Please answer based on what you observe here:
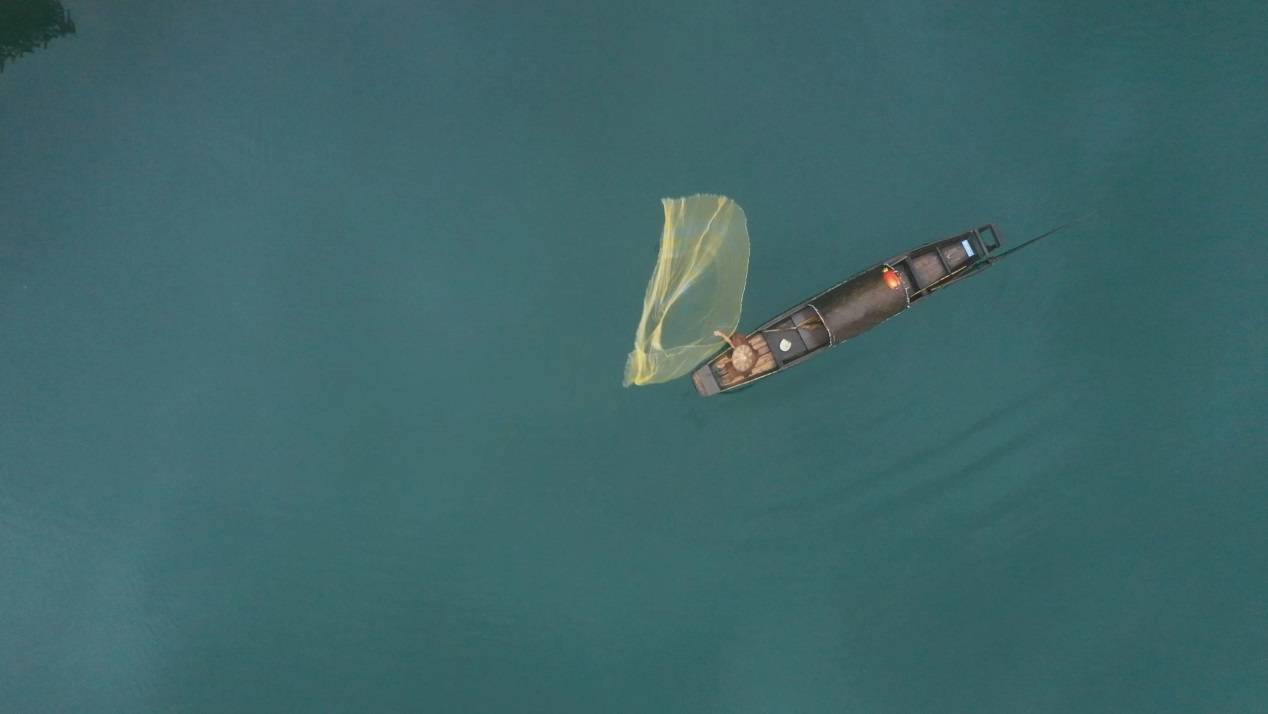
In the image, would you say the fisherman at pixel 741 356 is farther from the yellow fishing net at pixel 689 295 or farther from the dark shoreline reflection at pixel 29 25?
the dark shoreline reflection at pixel 29 25

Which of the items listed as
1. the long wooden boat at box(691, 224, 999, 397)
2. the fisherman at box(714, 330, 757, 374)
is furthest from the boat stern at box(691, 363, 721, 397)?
the fisherman at box(714, 330, 757, 374)

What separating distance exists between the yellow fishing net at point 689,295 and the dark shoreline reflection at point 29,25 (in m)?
12.3

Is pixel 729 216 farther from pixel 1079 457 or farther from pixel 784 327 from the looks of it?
pixel 1079 457

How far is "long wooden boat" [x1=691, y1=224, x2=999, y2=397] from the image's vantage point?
15133mm

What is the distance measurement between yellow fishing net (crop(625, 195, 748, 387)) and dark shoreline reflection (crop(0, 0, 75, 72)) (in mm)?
12348

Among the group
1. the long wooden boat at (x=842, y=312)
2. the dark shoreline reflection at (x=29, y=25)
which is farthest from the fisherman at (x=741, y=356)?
the dark shoreline reflection at (x=29, y=25)

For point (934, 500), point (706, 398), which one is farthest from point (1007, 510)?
point (706, 398)

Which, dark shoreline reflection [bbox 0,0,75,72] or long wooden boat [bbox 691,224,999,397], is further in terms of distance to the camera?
dark shoreline reflection [bbox 0,0,75,72]

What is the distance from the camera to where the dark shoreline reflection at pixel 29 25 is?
16.8 metres

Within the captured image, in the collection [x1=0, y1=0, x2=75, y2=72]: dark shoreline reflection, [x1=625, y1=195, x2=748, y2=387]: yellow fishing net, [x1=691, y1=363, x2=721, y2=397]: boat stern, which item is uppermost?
[x1=0, y1=0, x2=75, y2=72]: dark shoreline reflection

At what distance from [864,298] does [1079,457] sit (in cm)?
484

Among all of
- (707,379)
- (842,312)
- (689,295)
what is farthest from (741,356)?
(842,312)

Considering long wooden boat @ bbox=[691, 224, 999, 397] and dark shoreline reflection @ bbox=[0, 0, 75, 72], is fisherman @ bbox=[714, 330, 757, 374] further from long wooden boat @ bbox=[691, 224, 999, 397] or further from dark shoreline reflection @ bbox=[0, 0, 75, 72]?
dark shoreline reflection @ bbox=[0, 0, 75, 72]

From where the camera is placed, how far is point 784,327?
600 inches
